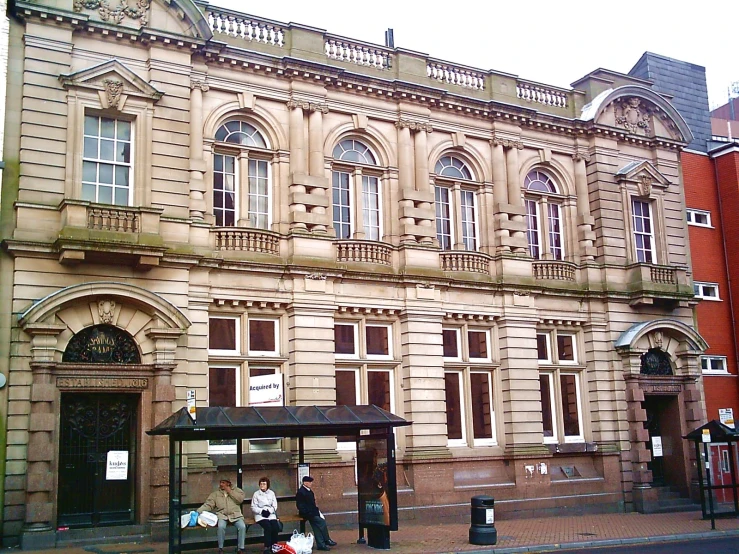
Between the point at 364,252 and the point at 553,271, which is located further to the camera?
the point at 553,271

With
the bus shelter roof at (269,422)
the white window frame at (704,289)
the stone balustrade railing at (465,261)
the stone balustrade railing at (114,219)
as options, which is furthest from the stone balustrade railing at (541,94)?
the bus shelter roof at (269,422)

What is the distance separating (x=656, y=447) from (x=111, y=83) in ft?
70.0

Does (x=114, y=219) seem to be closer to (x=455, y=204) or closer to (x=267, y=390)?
(x=267, y=390)

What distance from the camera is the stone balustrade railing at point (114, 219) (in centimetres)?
2048

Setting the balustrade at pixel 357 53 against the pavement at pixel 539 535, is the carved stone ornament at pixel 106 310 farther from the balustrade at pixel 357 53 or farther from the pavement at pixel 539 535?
the balustrade at pixel 357 53

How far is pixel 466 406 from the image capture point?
87.5 ft

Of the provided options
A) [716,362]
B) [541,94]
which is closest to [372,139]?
[541,94]

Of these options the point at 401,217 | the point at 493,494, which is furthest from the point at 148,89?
the point at 493,494

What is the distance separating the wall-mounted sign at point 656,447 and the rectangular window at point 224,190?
54.3 feet

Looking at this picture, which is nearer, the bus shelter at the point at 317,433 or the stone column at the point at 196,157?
the bus shelter at the point at 317,433

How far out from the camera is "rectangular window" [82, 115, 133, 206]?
2141 cm

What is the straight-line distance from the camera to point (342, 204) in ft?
84.7

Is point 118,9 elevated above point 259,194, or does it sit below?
above

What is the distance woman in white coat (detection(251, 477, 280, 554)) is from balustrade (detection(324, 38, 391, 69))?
536 inches
